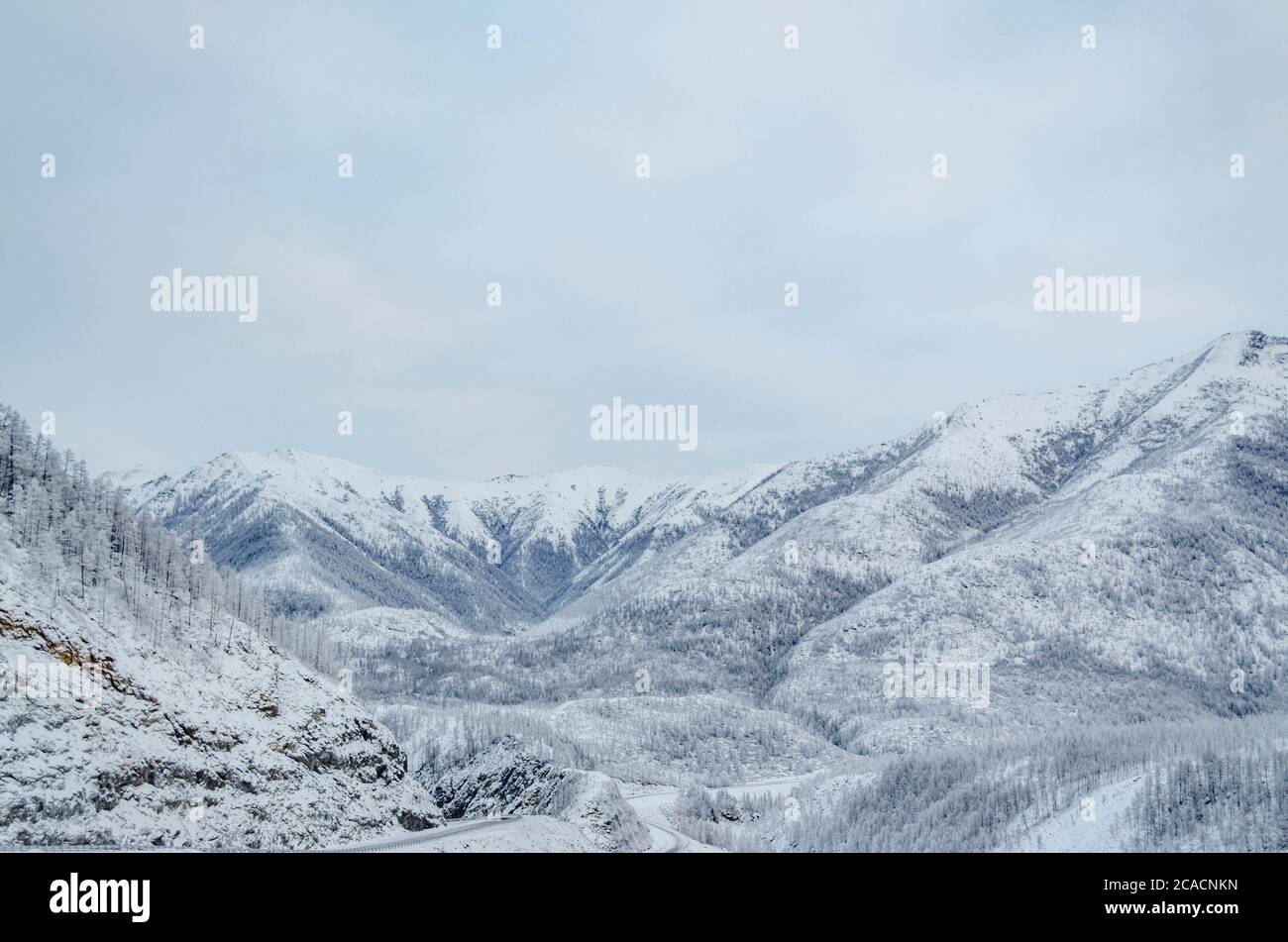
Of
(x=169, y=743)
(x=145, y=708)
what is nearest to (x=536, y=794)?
(x=169, y=743)

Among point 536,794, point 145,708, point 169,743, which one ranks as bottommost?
point 536,794

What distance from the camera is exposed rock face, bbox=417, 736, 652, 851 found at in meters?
131

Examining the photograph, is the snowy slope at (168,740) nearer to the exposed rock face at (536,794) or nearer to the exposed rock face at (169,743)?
the exposed rock face at (169,743)

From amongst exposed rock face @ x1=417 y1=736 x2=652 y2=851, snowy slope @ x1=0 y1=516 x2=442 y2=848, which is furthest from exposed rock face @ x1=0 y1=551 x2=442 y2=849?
exposed rock face @ x1=417 y1=736 x2=652 y2=851

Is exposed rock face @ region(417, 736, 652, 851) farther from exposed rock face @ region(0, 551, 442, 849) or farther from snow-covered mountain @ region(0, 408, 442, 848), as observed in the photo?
exposed rock face @ region(0, 551, 442, 849)

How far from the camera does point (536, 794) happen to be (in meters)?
141

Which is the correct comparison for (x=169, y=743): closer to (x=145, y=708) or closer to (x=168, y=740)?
(x=168, y=740)

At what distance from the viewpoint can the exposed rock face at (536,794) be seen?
131000 mm

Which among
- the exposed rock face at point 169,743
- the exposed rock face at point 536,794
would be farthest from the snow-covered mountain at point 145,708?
the exposed rock face at point 536,794

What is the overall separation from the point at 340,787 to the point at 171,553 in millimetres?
31780

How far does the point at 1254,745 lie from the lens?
146000 mm

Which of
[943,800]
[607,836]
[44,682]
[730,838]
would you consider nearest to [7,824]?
[44,682]
